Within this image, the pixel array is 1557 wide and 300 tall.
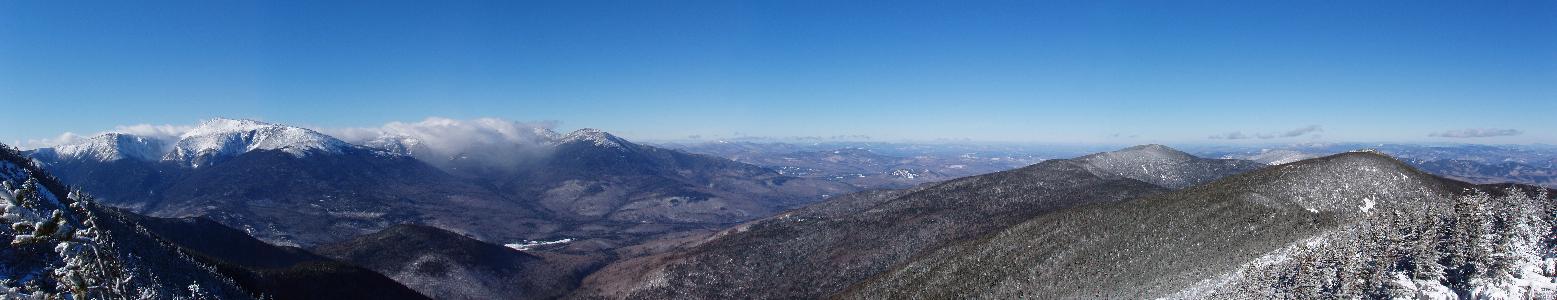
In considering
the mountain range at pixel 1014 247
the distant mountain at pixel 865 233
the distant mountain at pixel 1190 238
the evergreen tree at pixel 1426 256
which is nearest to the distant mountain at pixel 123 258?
the mountain range at pixel 1014 247

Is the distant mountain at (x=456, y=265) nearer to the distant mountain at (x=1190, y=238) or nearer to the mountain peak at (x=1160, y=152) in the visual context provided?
the distant mountain at (x=1190, y=238)

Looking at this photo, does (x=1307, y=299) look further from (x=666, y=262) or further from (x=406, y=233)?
(x=406, y=233)

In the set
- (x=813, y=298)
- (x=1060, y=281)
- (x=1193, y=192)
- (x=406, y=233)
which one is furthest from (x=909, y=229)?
(x=406, y=233)

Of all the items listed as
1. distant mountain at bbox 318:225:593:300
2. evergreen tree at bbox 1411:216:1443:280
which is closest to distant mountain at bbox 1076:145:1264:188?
evergreen tree at bbox 1411:216:1443:280

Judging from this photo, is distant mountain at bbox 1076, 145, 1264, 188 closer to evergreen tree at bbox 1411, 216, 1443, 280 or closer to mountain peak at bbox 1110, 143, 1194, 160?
mountain peak at bbox 1110, 143, 1194, 160

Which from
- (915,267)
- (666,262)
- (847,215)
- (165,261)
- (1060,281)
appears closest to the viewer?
(165,261)
